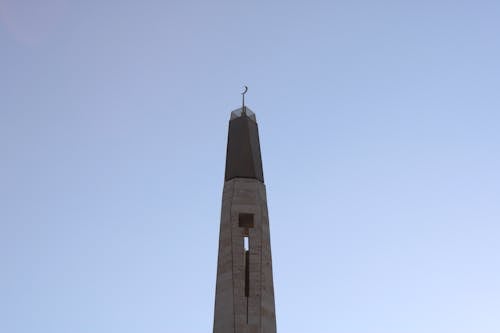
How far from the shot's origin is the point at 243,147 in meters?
36.0

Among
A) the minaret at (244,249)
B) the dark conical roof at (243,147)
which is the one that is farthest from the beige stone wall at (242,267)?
the dark conical roof at (243,147)

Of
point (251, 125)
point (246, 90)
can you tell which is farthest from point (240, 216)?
point (246, 90)

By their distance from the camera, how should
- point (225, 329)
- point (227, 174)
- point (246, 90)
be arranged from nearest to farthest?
point (225, 329)
point (227, 174)
point (246, 90)

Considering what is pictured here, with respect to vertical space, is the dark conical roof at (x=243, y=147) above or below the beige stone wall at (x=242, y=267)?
above

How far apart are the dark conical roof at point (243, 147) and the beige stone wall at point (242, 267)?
580mm

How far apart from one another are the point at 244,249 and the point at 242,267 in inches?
43.5

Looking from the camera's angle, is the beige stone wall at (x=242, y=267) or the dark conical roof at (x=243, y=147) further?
the dark conical roof at (x=243, y=147)

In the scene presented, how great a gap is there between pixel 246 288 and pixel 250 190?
17.1 feet

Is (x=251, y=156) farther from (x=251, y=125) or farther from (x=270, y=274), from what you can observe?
(x=270, y=274)

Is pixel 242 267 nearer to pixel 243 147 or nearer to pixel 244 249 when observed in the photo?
pixel 244 249

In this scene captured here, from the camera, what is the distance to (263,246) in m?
33.3

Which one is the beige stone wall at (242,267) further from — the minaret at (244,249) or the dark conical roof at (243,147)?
the dark conical roof at (243,147)

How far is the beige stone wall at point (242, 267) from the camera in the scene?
3127 cm

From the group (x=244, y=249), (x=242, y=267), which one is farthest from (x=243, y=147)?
(x=242, y=267)
